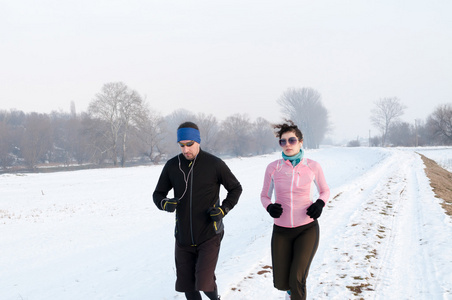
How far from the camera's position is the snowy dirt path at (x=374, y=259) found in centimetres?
453

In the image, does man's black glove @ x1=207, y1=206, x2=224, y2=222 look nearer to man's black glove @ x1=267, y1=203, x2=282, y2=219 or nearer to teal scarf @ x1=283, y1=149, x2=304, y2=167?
man's black glove @ x1=267, y1=203, x2=282, y2=219

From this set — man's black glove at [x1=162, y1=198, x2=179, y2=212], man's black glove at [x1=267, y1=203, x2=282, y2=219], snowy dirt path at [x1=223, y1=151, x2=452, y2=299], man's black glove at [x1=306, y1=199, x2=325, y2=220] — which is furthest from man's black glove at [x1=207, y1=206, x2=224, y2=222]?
snowy dirt path at [x1=223, y1=151, x2=452, y2=299]

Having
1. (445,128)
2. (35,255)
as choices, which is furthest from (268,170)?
(445,128)

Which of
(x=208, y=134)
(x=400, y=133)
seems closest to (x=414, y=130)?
(x=400, y=133)

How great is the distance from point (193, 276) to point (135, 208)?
42.5 ft

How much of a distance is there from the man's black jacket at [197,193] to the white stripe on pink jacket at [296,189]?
0.56m

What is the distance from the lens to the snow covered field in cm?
488

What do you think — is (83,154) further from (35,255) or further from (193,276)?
(193,276)

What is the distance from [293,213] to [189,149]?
1.41 metres

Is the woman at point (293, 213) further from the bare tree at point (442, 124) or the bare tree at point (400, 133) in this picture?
the bare tree at point (400, 133)

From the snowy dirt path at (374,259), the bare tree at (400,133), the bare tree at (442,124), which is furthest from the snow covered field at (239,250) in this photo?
the bare tree at (400,133)

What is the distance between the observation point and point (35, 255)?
9.31m

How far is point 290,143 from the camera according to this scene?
3.75 m

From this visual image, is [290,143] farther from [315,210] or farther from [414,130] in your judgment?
[414,130]
